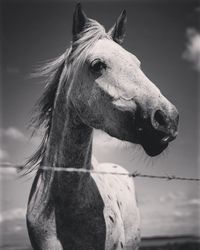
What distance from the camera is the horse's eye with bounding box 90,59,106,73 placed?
2725 mm

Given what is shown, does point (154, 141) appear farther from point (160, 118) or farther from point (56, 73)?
point (56, 73)

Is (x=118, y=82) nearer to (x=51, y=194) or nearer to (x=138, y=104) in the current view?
(x=138, y=104)

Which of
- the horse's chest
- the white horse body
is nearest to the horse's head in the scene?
the horse's chest

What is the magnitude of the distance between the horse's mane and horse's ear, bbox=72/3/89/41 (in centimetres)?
3

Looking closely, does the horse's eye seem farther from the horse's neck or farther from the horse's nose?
the horse's nose

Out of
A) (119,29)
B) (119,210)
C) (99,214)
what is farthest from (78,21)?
(119,210)

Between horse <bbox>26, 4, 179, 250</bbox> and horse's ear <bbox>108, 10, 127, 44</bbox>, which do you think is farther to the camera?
horse's ear <bbox>108, 10, 127, 44</bbox>

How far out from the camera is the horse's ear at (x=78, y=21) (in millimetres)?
2969

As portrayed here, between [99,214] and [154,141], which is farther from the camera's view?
[99,214]

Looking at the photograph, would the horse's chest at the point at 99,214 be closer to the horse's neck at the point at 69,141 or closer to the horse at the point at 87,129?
the horse at the point at 87,129

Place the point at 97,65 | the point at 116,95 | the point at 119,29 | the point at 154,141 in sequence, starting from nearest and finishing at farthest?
the point at 154,141 → the point at 116,95 → the point at 97,65 → the point at 119,29

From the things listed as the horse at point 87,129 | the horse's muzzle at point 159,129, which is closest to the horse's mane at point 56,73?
the horse at point 87,129

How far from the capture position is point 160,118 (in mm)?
2393

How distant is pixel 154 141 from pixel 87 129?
578 millimetres
